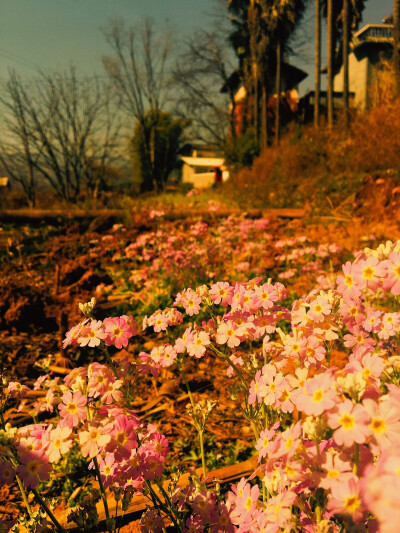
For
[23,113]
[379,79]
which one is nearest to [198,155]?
[23,113]

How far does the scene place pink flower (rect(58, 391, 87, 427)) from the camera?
112 centimetres

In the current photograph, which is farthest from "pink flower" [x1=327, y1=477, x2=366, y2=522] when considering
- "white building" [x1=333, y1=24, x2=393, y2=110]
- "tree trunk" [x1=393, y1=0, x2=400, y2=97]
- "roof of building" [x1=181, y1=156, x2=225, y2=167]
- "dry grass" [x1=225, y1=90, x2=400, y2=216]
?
"roof of building" [x1=181, y1=156, x2=225, y2=167]

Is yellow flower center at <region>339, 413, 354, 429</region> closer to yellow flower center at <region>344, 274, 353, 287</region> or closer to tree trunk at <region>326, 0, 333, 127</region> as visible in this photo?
yellow flower center at <region>344, 274, 353, 287</region>

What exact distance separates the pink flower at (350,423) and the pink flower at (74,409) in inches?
27.7

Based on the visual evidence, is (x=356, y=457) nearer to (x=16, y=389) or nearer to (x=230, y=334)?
(x=230, y=334)

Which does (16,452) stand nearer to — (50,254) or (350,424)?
(350,424)

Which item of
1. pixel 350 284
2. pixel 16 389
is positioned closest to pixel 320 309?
pixel 350 284

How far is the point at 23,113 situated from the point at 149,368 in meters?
28.5

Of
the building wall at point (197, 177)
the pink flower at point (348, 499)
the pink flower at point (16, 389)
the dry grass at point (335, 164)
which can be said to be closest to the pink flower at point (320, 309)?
the pink flower at point (348, 499)

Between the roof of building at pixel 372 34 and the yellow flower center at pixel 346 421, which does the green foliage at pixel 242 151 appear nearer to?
the roof of building at pixel 372 34

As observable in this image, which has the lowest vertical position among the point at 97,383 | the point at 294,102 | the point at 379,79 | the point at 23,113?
the point at 97,383

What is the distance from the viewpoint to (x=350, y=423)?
0.82 m

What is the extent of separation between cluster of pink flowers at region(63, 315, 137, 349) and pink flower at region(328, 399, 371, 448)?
848mm

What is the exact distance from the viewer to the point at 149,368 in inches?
64.2
